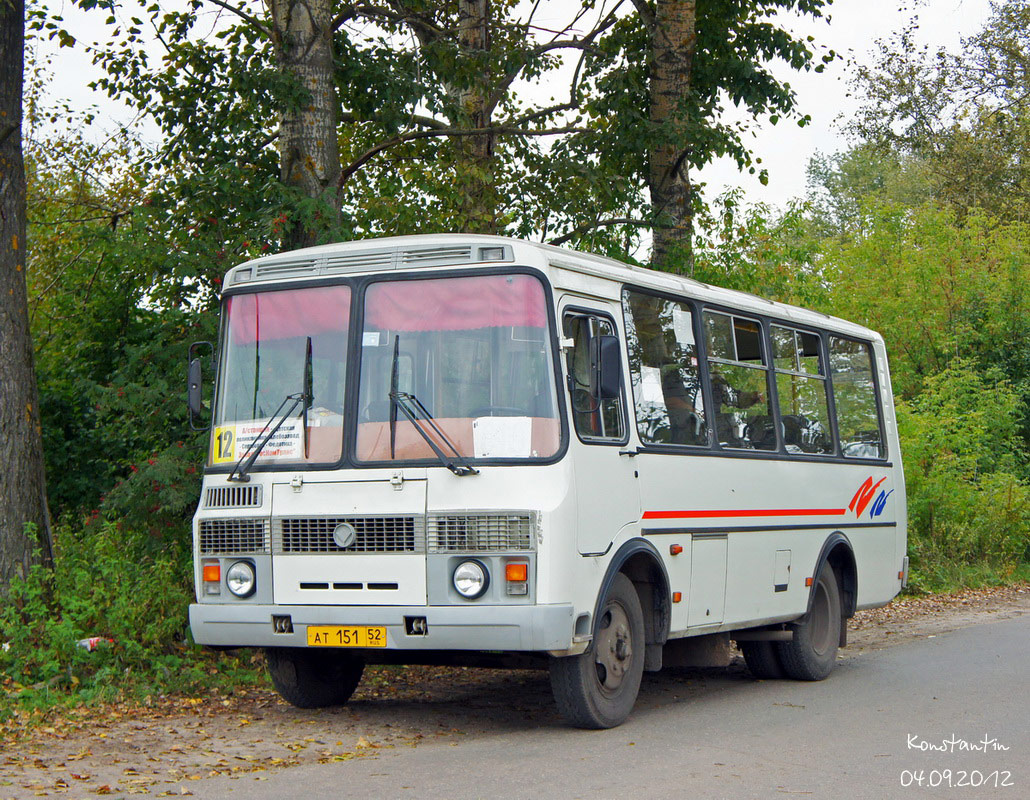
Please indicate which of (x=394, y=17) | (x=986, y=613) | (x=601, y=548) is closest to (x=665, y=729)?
(x=601, y=548)

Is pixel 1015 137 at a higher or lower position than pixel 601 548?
higher

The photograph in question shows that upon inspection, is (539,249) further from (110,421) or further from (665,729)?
(110,421)

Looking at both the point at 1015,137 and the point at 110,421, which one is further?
the point at 1015,137

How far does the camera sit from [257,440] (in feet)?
29.9

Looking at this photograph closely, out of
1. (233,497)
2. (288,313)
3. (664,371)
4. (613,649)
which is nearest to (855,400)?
(664,371)

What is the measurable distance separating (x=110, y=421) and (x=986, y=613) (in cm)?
1214

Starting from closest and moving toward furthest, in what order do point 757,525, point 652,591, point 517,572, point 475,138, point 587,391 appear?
point 517,572 < point 587,391 < point 652,591 < point 757,525 < point 475,138

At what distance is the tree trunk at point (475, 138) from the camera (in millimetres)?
17172

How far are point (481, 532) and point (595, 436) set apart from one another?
3.53ft

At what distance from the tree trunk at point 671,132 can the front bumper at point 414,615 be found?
998cm

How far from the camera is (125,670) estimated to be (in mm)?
10648

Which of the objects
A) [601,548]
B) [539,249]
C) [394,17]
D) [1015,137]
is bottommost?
[601,548]

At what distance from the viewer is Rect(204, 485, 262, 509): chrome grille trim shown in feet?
29.4
